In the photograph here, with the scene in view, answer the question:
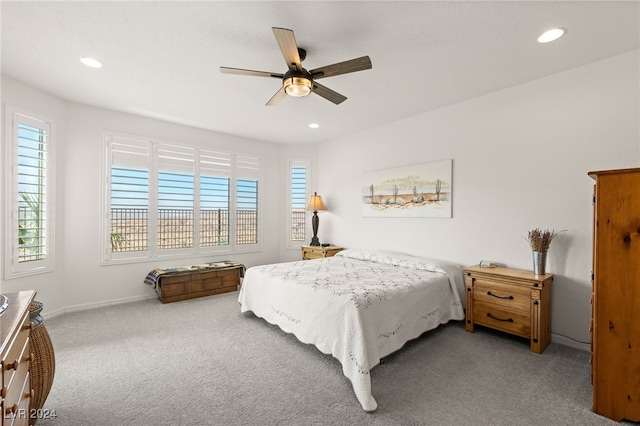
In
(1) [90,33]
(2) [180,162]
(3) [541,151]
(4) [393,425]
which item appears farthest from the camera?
(2) [180,162]

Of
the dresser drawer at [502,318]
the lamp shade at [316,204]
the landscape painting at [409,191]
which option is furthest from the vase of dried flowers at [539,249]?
the lamp shade at [316,204]

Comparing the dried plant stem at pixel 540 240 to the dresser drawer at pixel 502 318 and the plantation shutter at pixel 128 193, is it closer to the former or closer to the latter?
the dresser drawer at pixel 502 318

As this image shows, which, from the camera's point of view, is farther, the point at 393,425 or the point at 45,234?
the point at 45,234

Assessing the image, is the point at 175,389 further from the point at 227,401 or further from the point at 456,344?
the point at 456,344

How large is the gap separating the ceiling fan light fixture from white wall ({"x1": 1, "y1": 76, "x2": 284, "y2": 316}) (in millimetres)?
3072

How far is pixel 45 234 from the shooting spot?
3.50 m

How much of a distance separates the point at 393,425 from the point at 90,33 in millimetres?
3567

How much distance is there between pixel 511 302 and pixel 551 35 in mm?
2331

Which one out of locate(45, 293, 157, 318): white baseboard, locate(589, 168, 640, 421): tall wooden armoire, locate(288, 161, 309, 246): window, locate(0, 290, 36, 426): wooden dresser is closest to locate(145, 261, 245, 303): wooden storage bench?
locate(45, 293, 157, 318): white baseboard

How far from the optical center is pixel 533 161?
3035mm

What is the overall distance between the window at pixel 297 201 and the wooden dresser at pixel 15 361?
436 centimetres

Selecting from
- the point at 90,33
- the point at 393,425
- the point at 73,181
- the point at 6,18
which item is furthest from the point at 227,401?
the point at 73,181

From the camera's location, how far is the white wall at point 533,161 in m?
2.62

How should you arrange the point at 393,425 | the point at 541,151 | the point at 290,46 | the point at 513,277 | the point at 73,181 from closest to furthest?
1. the point at 393,425
2. the point at 290,46
3. the point at 513,277
4. the point at 541,151
5. the point at 73,181
